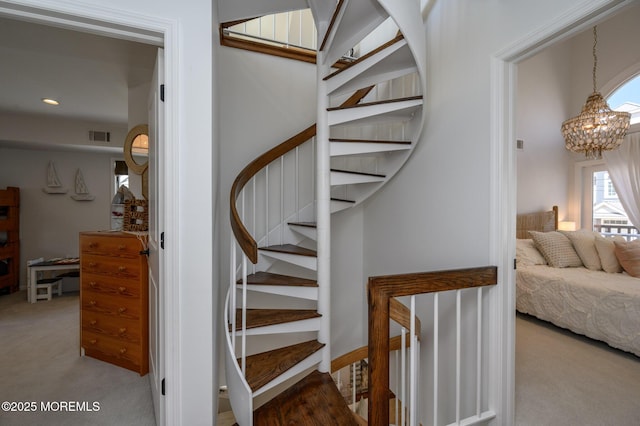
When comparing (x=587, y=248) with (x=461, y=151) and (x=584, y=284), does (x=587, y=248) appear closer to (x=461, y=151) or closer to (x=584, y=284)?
(x=584, y=284)

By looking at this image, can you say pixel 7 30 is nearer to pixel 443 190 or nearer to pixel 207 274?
pixel 207 274

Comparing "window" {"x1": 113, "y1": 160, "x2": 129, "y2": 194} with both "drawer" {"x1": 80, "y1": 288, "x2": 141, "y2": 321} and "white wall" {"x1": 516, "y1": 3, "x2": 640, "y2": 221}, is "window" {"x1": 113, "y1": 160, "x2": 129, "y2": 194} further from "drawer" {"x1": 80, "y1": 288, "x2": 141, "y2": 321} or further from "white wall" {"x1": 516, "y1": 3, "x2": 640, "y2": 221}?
"white wall" {"x1": 516, "y1": 3, "x2": 640, "y2": 221}

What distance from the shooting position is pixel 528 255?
3320 millimetres

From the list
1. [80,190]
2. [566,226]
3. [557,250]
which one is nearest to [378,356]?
[557,250]

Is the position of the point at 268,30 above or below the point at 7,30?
above

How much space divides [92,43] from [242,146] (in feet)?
4.27

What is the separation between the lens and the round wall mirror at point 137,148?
2.73 metres

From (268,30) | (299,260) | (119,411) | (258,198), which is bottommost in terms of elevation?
(119,411)

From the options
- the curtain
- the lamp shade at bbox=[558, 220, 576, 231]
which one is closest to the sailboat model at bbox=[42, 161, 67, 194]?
the lamp shade at bbox=[558, 220, 576, 231]

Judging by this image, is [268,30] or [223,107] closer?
[223,107]

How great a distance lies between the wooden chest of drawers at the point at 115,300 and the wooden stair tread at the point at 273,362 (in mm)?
994

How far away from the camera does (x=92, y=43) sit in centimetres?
219

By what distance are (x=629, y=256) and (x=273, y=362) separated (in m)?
3.51

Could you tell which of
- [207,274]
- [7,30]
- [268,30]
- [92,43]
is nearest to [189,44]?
[207,274]
